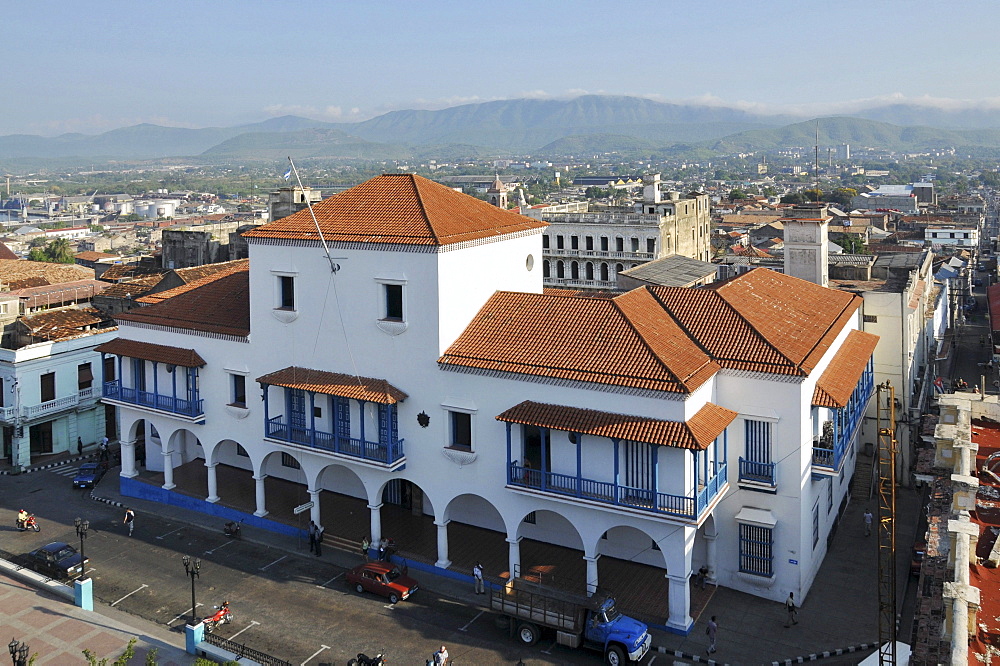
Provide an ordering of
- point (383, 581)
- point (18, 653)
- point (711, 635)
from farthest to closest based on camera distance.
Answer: point (383, 581) → point (711, 635) → point (18, 653)

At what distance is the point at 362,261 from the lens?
3083cm

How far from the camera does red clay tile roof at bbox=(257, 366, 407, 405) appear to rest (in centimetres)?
3009

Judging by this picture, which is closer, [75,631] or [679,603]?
[679,603]

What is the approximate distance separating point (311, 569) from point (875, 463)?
23.0 m

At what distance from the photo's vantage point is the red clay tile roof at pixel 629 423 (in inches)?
998

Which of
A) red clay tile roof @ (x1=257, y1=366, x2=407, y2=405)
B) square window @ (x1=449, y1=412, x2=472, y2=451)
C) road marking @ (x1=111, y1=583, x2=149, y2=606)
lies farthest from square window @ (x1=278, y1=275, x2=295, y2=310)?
road marking @ (x1=111, y1=583, x2=149, y2=606)

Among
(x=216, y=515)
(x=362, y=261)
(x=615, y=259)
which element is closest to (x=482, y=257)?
(x=362, y=261)

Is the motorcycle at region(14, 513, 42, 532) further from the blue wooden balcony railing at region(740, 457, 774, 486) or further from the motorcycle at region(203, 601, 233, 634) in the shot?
the blue wooden balcony railing at region(740, 457, 774, 486)

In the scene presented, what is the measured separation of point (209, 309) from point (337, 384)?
8.64 m

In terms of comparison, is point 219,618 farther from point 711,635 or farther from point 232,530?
point 711,635

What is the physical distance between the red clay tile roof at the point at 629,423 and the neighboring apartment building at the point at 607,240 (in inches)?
1646

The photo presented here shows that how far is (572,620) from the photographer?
25.1m

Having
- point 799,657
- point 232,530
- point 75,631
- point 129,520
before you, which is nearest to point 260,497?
point 232,530

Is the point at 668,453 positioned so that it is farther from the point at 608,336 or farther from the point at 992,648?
the point at 992,648
